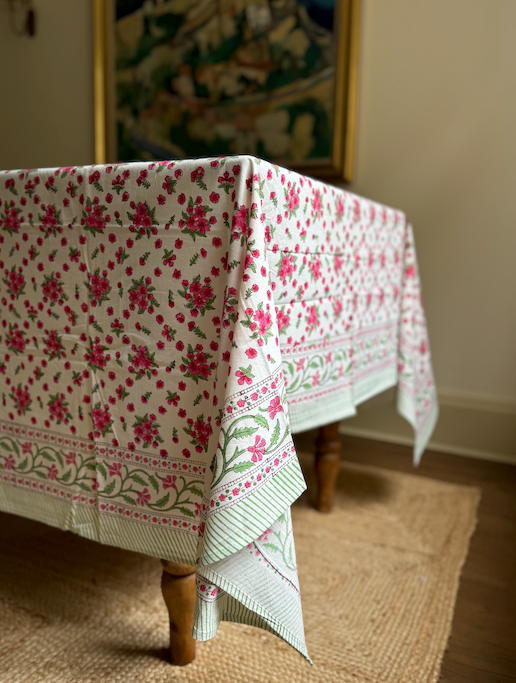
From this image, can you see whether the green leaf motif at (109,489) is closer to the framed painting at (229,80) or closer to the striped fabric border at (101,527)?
the striped fabric border at (101,527)

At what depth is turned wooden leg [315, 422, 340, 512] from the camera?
4.97 feet

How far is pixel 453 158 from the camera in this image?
6.67 feet

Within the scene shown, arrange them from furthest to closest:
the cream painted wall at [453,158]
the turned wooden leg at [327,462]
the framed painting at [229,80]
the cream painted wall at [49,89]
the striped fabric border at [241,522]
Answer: the cream painted wall at [49,89]
the framed painting at [229,80]
the cream painted wall at [453,158]
the turned wooden leg at [327,462]
the striped fabric border at [241,522]

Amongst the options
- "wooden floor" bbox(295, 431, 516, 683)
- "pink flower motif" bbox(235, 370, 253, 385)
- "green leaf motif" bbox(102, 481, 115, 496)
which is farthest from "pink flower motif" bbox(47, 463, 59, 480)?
"wooden floor" bbox(295, 431, 516, 683)

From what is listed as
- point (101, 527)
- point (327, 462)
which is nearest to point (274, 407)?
point (101, 527)

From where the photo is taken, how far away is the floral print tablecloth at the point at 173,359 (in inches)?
28.7

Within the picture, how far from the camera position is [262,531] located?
73 cm

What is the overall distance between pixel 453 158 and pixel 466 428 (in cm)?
103

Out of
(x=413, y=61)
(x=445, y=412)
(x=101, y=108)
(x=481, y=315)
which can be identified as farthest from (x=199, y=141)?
(x=445, y=412)

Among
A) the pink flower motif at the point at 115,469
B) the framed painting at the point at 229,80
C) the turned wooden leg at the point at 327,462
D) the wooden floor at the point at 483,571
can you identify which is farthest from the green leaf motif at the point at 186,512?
the framed painting at the point at 229,80

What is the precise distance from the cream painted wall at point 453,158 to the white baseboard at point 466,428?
0.05 m

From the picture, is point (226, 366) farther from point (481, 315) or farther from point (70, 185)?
point (481, 315)

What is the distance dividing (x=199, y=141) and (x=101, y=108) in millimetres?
577

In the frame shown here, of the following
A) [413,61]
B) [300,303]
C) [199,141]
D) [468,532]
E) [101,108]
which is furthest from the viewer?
[101,108]
